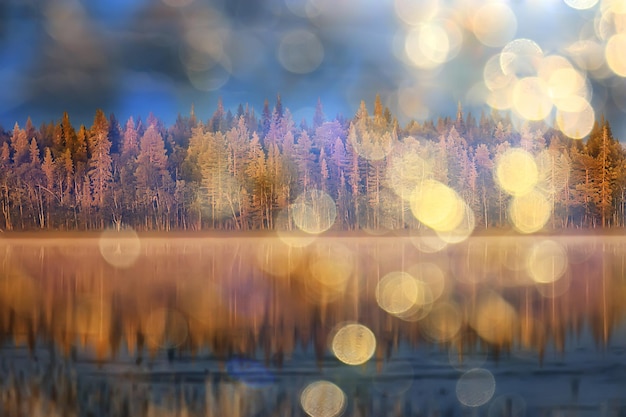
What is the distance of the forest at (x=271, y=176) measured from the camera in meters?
103

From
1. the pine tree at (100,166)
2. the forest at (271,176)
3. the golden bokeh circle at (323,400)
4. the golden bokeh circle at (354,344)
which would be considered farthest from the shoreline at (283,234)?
the golden bokeh circle at (323,400)

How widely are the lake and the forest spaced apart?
74055 mm

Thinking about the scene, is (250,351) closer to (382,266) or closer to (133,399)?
(133,399)

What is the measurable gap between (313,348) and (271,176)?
88630 mm

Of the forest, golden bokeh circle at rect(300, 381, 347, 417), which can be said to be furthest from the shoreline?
golden bokeh circle at rect(300, 381, 347, 417)

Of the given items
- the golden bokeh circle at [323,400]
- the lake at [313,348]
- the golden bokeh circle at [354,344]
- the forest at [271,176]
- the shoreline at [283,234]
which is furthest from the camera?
the forest at [271,176]

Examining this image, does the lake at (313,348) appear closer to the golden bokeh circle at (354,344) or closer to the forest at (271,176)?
the golden bokeh circle at (354,344)

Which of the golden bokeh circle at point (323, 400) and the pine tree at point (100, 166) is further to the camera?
the pine tree at point (100, 166)

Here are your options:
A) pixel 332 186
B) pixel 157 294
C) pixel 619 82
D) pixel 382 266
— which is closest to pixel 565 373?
pixel 157 294

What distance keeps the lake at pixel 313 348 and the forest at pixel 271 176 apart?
74.1 meters

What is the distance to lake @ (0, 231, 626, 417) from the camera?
1112cm

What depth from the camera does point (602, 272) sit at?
3428 cm

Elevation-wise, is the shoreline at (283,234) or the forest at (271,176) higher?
the forest at (271,176)

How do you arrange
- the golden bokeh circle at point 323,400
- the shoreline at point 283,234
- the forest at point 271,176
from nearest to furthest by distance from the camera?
the golden bokeh circle at point 323,400 < the shoreline at point 283,234 < the forest at point 271,176
